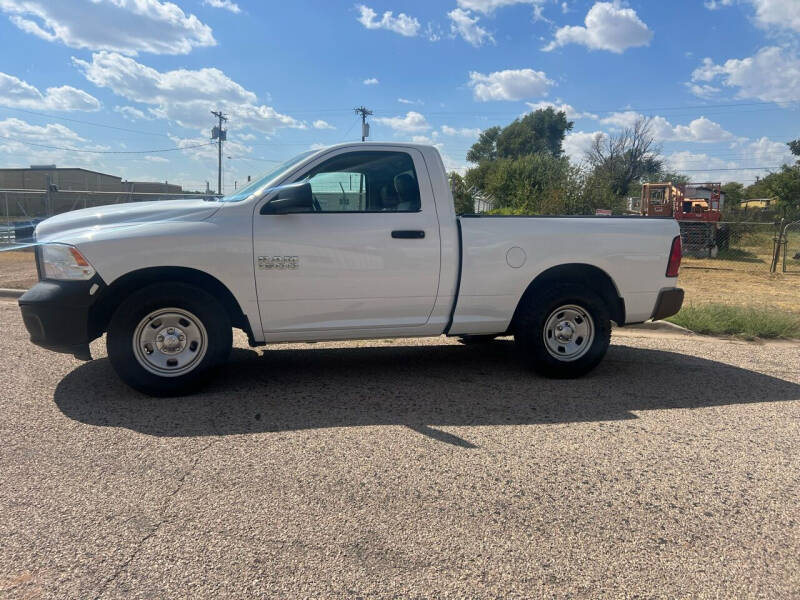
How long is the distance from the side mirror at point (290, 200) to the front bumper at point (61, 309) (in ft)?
4.37

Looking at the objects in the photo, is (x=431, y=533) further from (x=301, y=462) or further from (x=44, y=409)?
(x=44, y=409)

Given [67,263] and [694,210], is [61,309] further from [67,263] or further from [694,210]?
[694,210]

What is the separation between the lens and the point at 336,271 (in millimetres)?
4465

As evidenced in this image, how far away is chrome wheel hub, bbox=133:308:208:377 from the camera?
4250mm

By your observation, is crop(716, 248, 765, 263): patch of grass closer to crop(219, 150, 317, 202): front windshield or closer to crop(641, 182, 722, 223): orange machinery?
crop(641, 182, 722, 223): orange machinery

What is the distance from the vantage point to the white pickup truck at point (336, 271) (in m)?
4.14

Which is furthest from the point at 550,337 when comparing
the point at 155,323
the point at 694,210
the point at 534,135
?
the point at 534,135

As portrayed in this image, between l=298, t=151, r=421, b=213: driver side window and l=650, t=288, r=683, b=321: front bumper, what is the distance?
2443 mm

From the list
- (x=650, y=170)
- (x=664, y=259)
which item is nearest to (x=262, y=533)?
(x=664, y=259)

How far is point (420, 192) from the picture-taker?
471cm

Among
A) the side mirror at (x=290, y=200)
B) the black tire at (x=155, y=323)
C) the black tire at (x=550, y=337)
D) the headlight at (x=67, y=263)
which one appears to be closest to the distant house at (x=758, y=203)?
the black tire at (x=550, y=337)

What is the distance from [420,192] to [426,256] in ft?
1.80

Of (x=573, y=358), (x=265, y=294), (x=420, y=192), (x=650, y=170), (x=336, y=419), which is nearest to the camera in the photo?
(x=336, y=419)

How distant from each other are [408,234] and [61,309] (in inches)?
103
